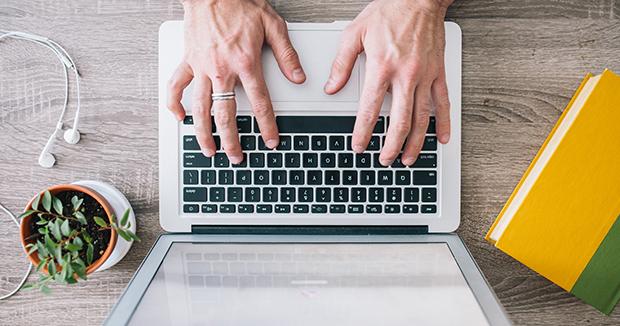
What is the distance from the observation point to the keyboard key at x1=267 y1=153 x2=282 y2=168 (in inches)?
30.7

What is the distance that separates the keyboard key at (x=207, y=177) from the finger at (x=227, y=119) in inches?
1.7

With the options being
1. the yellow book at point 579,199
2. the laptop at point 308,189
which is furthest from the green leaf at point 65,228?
the yellow book at point 579,199

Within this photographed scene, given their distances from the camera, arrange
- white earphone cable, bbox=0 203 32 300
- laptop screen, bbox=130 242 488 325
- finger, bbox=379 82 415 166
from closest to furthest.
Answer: laptop screen, bbox=130 242 488 325
finger, bbox=379 82 415 166
white earphone cable, bbox=0 203 32 300

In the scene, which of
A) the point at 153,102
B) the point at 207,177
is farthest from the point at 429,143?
the point at 153,102

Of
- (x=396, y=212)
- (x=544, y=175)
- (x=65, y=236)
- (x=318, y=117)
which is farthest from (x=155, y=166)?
(x=544, y=175)

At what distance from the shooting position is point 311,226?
797 mm

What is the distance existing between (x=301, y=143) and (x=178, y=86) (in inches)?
7.9

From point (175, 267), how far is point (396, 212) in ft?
1.09

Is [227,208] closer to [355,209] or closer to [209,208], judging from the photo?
[209,208]

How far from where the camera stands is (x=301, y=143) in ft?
2.55

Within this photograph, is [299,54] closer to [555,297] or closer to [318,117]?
[318,117]

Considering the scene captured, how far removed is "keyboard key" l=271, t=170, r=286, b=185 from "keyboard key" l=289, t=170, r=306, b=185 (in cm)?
1

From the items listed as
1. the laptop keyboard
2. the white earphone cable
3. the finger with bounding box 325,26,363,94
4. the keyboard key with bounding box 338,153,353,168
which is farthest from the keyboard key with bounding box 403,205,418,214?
the white earphone cable

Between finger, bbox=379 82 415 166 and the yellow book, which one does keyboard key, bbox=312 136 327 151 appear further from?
the yellow book
